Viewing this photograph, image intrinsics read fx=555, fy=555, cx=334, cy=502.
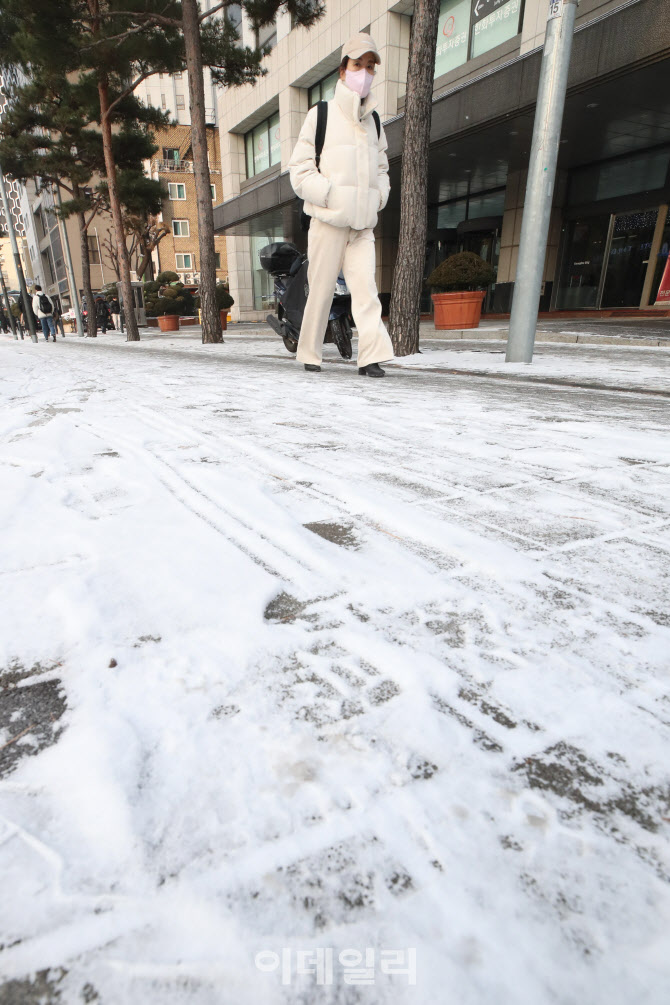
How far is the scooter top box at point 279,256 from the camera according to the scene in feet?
20.3

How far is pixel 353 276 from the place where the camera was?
4.30 metres

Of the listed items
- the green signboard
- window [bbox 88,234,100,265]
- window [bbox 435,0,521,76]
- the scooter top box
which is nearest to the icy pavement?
the scooter top box

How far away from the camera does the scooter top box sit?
619cm

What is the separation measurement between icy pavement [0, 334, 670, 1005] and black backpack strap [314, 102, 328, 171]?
340 cm

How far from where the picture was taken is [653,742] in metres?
0.72

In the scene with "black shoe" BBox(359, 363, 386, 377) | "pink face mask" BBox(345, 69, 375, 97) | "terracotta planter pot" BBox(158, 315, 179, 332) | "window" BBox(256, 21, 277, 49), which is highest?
"window" BBox(256, 21, 277, 49)

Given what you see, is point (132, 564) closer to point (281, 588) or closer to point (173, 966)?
point (281, 588)

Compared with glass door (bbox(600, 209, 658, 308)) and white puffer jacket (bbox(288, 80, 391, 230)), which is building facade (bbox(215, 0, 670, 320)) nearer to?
glass door (bbox(600, 209, 658, 308))

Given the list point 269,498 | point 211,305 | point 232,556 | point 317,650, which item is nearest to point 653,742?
point 317,650

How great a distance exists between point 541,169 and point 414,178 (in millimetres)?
1504

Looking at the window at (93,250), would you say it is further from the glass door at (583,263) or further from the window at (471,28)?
the glass door at (583,263)

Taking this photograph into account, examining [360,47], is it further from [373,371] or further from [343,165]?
[373,371]

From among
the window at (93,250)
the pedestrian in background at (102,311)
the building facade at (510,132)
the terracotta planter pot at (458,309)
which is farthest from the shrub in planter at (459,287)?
the window at (93,250)

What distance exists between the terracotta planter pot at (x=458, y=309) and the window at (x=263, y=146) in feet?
41.3
